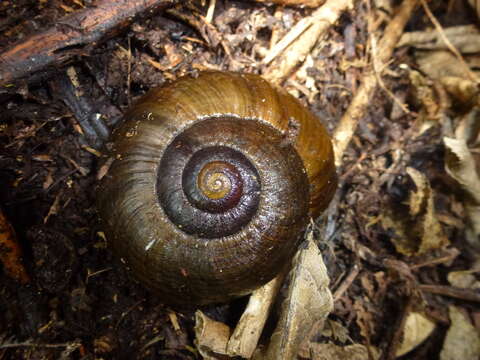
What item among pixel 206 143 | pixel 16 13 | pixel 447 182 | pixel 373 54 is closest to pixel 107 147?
pixel 206 143

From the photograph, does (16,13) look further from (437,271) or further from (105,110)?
(437,271)

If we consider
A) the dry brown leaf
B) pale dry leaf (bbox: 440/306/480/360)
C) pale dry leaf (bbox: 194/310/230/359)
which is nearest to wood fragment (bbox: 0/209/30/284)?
pale dry leaf (bbox: 194/310/230/359)

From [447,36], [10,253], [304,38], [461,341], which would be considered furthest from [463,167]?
[10,253]

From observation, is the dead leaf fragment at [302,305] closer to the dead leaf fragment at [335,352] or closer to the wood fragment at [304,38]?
the dead leaf fragment at [335,352]

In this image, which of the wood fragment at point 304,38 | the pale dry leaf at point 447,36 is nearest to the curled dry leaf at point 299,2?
the wood fragment at point 304,38

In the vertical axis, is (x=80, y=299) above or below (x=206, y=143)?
below

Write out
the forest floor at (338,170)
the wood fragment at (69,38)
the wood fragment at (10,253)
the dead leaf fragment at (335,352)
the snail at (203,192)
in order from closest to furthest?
the snail at (203,192) < the wood fragment at (69,38) < the wood fragment at (10,253) < the forest floor at (338,170) < the dead leaf fragment at (335,352)

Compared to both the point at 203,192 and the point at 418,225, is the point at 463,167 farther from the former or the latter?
the point at 203,192
